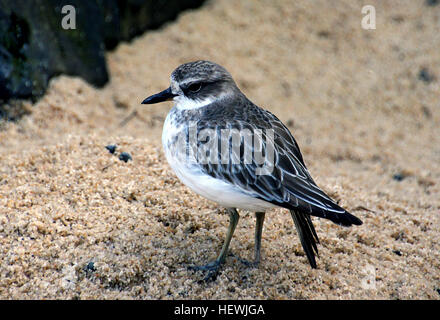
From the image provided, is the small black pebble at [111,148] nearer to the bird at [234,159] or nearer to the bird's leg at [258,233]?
the bird at [234,159]

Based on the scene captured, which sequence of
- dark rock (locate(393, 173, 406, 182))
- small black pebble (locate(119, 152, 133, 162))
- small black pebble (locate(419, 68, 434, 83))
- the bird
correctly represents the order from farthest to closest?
small black pebble (locate(419, 68, 434, 83)) → dark rock (locate(393, 173, 406, 182)) → small black pebble (locate(119, 152, 133, 162)) → the bird

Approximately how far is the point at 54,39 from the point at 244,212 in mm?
2772

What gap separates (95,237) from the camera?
→ 3336 mm

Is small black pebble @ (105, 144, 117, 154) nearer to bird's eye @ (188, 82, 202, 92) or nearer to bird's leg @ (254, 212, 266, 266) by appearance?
bird's eye @ (188, 82, 202, 92)

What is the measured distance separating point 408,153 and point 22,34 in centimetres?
417

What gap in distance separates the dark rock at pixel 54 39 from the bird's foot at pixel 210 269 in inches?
107

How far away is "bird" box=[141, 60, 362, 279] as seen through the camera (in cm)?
296

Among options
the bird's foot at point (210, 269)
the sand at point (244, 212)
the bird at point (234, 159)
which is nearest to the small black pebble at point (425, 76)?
the sand at point (244, 212)

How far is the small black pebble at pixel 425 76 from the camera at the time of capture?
637 centimetres

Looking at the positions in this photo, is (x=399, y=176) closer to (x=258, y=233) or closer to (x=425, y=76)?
(x=425, y=76)

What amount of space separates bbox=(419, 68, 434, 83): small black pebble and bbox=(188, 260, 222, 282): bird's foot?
4432 millimetres

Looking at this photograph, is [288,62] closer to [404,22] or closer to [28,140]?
[404,22]

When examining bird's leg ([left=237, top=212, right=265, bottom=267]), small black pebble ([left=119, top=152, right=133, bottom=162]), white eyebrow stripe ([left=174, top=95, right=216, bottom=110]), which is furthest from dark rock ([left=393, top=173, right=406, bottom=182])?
small black pebble ([left=119, top=152, right=133, bottom=162])
